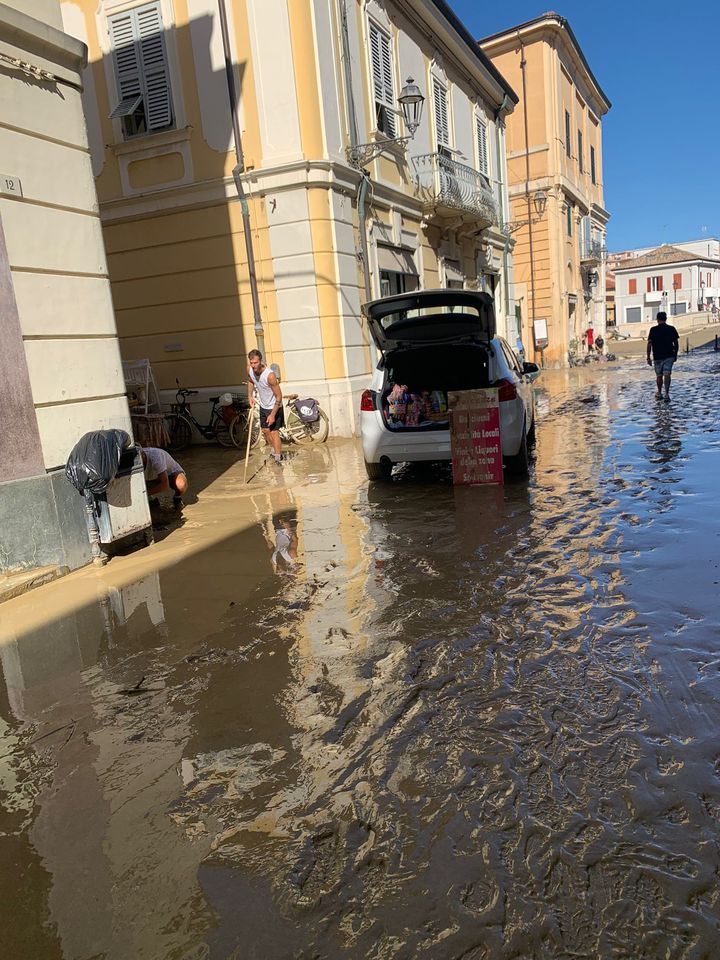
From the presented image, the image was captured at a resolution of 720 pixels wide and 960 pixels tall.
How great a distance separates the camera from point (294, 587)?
4.92m

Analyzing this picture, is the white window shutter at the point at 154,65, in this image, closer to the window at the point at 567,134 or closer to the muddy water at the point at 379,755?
the muddy water at the point at 379,755

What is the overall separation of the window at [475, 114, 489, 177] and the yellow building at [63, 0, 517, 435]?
6.71 metres

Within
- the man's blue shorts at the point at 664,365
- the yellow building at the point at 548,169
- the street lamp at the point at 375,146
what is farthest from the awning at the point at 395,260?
the yellow building at the point at 548,169

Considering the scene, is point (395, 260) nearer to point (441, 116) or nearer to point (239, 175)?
point (239, 175)

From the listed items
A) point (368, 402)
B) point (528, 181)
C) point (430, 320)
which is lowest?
point (368, 402)

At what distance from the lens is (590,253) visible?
35781 millimetres

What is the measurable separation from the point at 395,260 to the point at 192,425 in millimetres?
5722

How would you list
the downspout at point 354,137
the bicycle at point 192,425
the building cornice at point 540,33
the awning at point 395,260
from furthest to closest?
the building cornice at point 540,33, the awning at point 395,260, the bicycle at point 192,425, the downspout at point 354,137

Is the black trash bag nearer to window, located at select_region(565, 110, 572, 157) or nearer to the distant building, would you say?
window, located at select_region(565, 110, 572, 157)

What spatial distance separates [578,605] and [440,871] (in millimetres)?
2233

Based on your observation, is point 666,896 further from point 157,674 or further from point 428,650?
point 157,674

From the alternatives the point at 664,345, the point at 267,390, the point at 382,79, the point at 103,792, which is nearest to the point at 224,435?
the point at 267,390

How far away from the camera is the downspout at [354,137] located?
12.4 meters

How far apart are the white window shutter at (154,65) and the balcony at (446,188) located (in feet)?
18.9
